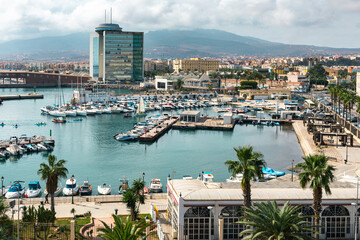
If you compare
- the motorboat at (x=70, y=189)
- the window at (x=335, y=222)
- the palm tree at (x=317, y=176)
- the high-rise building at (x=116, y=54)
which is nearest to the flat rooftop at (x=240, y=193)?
the window at (x=335, y=222)

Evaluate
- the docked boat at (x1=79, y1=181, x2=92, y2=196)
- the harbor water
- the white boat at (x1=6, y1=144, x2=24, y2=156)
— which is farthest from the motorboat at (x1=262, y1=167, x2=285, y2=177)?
the white boat at (x1=6, y1=144, x2=24, y2=156)

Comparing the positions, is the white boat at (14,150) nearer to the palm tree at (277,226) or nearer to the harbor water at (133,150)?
the harbor water at (133,150)

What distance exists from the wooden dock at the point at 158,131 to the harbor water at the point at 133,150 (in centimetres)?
69

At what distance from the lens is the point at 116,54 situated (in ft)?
354

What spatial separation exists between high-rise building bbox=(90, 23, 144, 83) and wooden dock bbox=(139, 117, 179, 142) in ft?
190

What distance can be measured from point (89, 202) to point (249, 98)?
208ft

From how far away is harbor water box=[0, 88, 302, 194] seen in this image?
29328 millimetres

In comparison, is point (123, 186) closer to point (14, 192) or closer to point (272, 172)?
point (14, 192)

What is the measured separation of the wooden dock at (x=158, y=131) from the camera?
134 feet

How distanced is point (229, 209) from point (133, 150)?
2350 centimetres

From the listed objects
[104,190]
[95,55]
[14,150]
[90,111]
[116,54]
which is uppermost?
[116,54]

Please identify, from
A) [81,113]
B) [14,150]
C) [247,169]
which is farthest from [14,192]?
[81,113]

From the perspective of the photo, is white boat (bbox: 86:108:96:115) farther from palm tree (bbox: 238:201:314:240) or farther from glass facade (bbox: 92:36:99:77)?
glass facade (bbox: 92:36:99:77)

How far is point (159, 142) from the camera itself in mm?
41125
